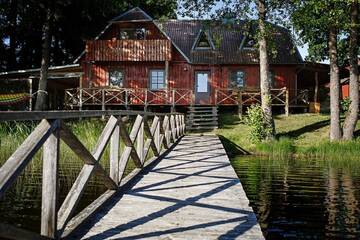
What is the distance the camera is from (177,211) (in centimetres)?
453

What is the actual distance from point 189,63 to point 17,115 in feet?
77.9

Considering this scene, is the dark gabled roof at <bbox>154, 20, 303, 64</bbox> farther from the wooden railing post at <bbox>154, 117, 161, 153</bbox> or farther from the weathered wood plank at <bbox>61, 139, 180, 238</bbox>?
the weathered wood plank at <bbox>61, 139, 180, 238</bbox>

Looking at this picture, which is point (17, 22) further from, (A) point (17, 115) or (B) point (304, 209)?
(A) point (17, 115)

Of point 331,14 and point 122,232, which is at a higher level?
point 331,14

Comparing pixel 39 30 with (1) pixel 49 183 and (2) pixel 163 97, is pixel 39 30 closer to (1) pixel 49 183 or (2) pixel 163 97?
(2) pixel 163 97

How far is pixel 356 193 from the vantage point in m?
8.59

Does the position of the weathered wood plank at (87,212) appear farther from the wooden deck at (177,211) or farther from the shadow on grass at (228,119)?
the shadow on grass at (228,119)

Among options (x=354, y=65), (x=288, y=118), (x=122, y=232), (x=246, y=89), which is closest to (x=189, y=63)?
(x=246, y=89)

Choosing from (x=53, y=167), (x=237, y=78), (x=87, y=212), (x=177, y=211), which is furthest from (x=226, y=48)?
(x=53, y=167)

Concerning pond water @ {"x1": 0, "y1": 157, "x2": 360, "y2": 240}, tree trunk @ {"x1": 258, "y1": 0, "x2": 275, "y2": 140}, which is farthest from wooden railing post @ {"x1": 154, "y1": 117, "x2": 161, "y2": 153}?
tree trunk @ {"x1": 258, "y1": 0, "x2": 275, "y2": 140}

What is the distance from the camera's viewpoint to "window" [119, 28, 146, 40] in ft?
87.1

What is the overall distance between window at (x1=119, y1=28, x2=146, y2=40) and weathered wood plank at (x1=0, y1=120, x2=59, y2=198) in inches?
942

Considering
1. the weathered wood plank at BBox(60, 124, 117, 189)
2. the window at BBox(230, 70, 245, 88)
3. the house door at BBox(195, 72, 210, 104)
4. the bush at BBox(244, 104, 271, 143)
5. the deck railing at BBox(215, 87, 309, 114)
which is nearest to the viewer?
the weathered wood plank at BBox(60, 124, 117, 189)

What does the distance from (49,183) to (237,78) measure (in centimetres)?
2401
